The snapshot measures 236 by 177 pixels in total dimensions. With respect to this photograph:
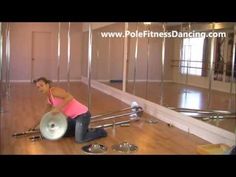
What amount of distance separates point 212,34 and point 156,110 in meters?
1.92

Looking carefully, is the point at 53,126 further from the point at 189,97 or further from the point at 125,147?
the point at 189,97

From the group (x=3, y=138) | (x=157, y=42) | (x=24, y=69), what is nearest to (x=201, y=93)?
(x=157, y=42)

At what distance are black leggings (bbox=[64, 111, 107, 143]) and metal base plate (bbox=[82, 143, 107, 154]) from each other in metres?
0.25

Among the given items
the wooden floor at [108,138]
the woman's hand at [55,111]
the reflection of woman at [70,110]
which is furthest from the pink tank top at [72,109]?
the wooden floor at [108,138]

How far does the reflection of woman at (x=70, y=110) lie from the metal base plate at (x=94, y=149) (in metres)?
0.28

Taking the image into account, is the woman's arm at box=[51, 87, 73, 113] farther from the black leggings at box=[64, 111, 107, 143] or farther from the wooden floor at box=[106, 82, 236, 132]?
the wooden floor at box=[106, 82, 236, 132]

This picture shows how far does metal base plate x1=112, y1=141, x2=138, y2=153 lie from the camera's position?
13.8ft

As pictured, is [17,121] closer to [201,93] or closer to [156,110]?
[156,110]

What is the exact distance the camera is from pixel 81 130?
4.51 m

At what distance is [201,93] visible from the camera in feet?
17.5

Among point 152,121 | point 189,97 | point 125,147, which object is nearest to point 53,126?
point 125,147

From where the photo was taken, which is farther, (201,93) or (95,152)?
(201,93)

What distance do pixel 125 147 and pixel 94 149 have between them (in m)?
0.40
